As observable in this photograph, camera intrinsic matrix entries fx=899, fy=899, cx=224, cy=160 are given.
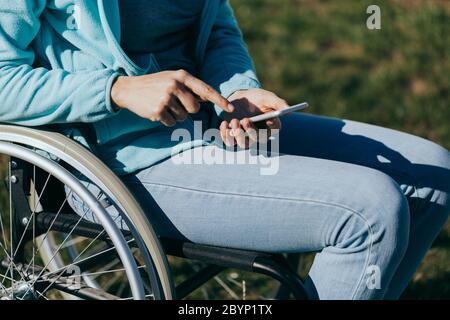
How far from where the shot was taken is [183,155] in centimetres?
206

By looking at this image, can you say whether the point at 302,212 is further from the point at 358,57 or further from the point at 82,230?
the point at 358,57

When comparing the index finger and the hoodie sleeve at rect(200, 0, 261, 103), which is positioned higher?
the index finger

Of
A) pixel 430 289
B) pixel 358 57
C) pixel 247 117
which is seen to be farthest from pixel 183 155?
pixel 358 57

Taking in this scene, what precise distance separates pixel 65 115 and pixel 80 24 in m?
0.21

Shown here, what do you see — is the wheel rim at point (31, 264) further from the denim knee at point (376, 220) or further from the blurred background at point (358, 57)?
the blurred background at point (358, 57)

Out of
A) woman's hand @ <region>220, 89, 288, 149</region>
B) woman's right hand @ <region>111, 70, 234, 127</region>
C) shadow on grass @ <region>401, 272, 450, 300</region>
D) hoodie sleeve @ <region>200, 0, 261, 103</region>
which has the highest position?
woman's right hand @ <region>111, 70, 234, 127</region>

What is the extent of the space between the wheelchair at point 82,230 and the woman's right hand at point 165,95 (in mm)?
166

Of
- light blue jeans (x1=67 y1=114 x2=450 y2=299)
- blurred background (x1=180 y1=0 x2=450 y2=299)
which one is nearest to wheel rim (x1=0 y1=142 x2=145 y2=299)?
light blue jeans (x1=67 y1=114 x2=450 y2=299)

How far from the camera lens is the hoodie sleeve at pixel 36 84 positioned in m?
1.95

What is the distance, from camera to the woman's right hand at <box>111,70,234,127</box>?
189 centimetres

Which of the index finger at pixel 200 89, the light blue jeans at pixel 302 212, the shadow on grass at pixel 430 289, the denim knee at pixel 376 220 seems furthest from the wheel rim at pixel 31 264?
the shadow on grass at pixel 430 289

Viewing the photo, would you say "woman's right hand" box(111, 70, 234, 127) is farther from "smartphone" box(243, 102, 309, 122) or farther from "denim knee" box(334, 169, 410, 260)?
"denim knee" box(334, 169, 410, 260)
